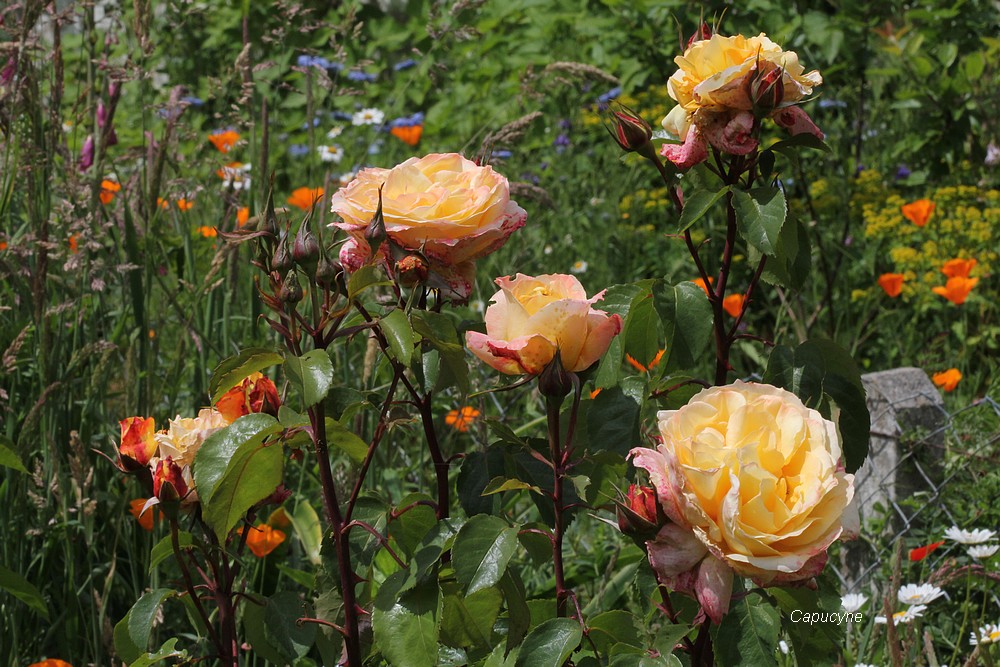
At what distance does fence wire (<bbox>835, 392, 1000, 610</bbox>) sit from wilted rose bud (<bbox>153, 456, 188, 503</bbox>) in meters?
1.43

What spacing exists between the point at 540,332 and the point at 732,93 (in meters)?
0.29

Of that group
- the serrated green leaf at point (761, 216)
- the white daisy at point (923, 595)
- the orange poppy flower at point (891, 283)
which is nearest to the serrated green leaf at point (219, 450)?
the serrated green leaf at point (761, 216)

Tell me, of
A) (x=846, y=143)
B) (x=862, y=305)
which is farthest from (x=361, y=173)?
(x=846, y=143)

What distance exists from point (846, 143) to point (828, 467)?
3.73m

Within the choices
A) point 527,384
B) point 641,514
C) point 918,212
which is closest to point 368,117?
point 918,212

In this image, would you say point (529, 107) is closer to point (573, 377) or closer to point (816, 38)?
point (816, 38)

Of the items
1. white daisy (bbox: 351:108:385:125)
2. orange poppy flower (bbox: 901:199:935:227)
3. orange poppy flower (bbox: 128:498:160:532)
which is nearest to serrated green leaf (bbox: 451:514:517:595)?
orange poppy flower (bbox: 128:498:160:532)

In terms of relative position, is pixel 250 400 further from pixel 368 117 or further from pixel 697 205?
pixel 368 117

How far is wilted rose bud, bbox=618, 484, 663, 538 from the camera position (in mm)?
845

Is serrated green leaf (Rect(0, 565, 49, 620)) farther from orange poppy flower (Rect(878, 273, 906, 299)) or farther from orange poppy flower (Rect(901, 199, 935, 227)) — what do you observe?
orange poppy flower (Rect(901, 199, 935, 227))

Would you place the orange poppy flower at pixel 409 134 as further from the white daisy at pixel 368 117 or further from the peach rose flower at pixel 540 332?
the peach rose flower at pixel 540 332

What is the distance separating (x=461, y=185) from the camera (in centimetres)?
106

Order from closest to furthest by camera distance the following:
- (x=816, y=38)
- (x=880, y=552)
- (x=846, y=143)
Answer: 1. (x=880, y=552)
2. (x=816, y=38)
3. (x=846, y=143)

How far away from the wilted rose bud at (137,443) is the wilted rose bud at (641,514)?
21.2 inches
